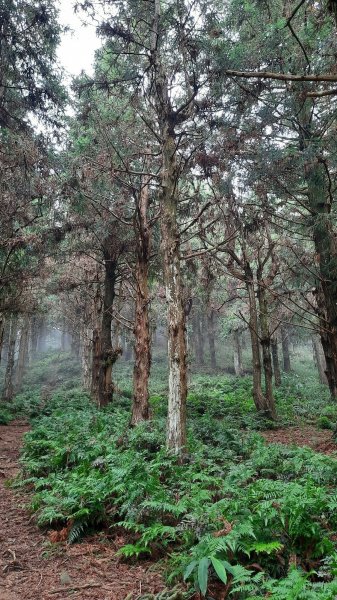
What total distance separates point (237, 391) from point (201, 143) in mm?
14587

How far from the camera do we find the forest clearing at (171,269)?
3996 millimetres

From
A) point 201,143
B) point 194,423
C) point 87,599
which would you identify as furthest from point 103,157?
point 87,599

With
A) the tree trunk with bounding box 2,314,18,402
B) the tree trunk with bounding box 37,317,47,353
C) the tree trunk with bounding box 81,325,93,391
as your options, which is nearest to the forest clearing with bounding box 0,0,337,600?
the tree trunk with bounding box 2,314,18,402

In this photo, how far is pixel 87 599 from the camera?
3.60 meters

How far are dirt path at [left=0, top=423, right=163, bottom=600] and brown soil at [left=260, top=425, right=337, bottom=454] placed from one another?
5.81 meters

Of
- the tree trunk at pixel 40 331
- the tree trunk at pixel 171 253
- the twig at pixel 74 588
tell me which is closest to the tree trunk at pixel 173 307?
the tree trunk at pixel 171 253

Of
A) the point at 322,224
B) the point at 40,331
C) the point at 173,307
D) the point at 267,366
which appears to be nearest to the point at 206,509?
the point at 173,307

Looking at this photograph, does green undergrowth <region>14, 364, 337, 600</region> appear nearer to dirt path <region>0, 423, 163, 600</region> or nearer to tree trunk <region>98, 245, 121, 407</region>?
dirt path <region>0, 423, 163, 600</region>

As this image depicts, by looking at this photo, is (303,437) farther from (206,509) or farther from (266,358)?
(206,509)

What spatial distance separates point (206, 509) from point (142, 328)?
294 inches

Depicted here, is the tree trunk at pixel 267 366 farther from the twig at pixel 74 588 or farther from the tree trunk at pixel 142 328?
the twig at pixel 74 588

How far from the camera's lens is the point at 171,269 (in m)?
8.21

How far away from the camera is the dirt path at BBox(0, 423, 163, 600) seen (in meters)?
3.74

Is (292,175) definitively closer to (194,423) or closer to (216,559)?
Answer: (194,423)
